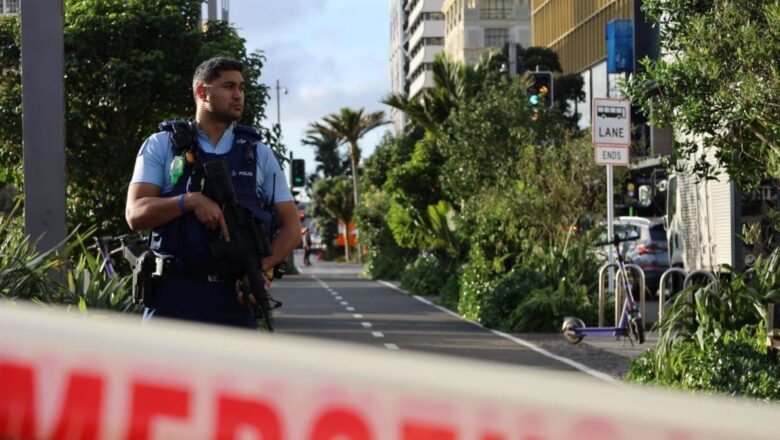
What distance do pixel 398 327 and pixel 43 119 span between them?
11170 millimetres

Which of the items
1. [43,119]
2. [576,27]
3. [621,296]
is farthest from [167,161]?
[576,27]

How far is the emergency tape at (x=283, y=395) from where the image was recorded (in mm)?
1109

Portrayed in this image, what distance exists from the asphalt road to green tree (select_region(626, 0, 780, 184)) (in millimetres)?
3140

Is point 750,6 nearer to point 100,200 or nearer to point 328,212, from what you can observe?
point 100,200

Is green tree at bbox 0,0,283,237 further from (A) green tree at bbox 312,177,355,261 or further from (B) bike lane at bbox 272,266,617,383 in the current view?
(A) green tree at bbox 312,177,355,261

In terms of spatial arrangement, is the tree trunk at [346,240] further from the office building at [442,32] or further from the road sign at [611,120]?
the road sign at [611,120]

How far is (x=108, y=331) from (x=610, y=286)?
17477 mm

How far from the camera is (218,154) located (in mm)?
5387

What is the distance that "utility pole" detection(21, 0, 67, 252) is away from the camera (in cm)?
980

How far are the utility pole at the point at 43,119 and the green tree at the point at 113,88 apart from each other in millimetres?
Result: 5844

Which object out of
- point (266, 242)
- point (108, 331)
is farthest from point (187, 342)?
point (266, 242)

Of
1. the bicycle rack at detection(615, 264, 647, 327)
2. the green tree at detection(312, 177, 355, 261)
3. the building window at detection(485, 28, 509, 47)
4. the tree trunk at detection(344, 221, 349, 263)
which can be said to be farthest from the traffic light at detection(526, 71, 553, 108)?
the building window at detection(485, 28, 509, 47)

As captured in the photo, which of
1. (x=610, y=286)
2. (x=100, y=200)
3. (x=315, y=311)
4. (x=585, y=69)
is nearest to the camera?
(x=100, y=200)

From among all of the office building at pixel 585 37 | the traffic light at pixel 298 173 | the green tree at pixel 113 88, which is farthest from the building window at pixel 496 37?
the green tree at pixel 113 88
